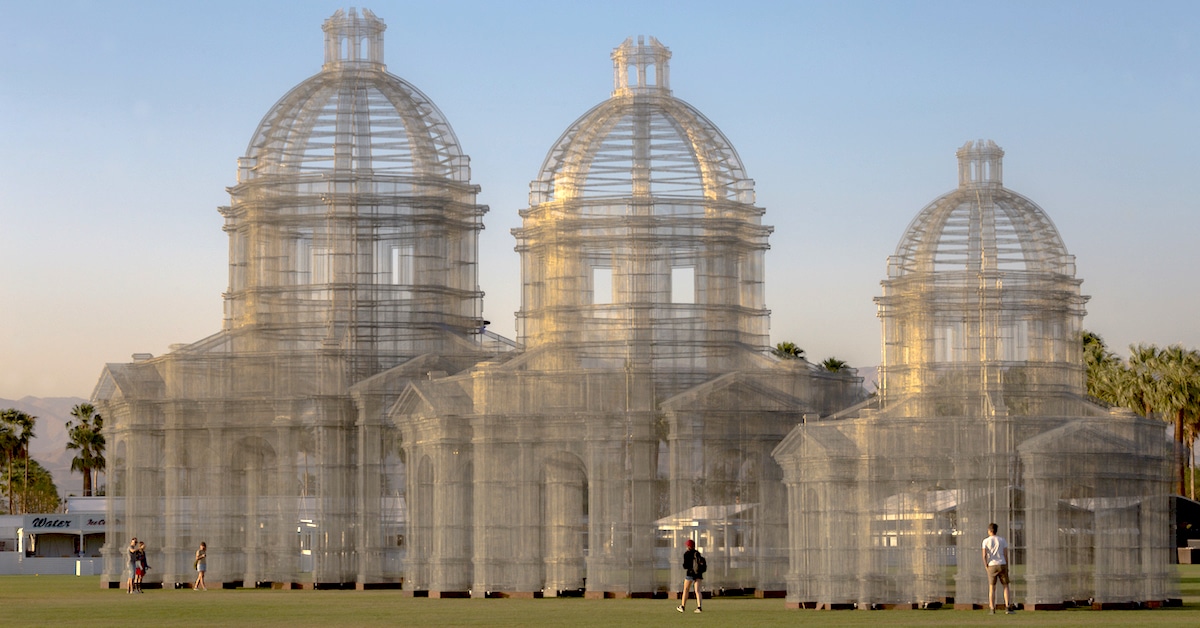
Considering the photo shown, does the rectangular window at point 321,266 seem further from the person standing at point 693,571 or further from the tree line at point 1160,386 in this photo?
the tree line at point 1160,386

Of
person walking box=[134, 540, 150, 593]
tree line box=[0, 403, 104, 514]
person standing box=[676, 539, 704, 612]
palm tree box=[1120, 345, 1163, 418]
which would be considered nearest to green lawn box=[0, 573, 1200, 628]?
person standing box=[676, 539, 704, 612]

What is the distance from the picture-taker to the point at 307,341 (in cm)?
6462

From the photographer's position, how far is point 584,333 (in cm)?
5738

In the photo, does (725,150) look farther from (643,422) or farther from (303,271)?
(303,271)

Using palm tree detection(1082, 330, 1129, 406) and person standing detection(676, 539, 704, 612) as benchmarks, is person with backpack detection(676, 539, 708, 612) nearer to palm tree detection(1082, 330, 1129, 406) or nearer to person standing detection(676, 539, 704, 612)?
person standing detection(676, 539, 704, 612)

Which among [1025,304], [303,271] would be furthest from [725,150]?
[303,271]

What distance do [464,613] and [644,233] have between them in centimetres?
1530

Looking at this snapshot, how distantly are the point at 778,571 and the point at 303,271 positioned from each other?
19268mm

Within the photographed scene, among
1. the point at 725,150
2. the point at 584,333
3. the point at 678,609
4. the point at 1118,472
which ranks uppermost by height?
the point at 725,150

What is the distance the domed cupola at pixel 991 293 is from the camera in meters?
52.2

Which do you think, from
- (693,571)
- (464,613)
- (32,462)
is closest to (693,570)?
(693,571)

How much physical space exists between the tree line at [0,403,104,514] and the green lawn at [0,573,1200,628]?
64800 mm

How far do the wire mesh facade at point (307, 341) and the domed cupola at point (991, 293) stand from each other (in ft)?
48.8

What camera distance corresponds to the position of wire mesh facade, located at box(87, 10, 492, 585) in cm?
6328
